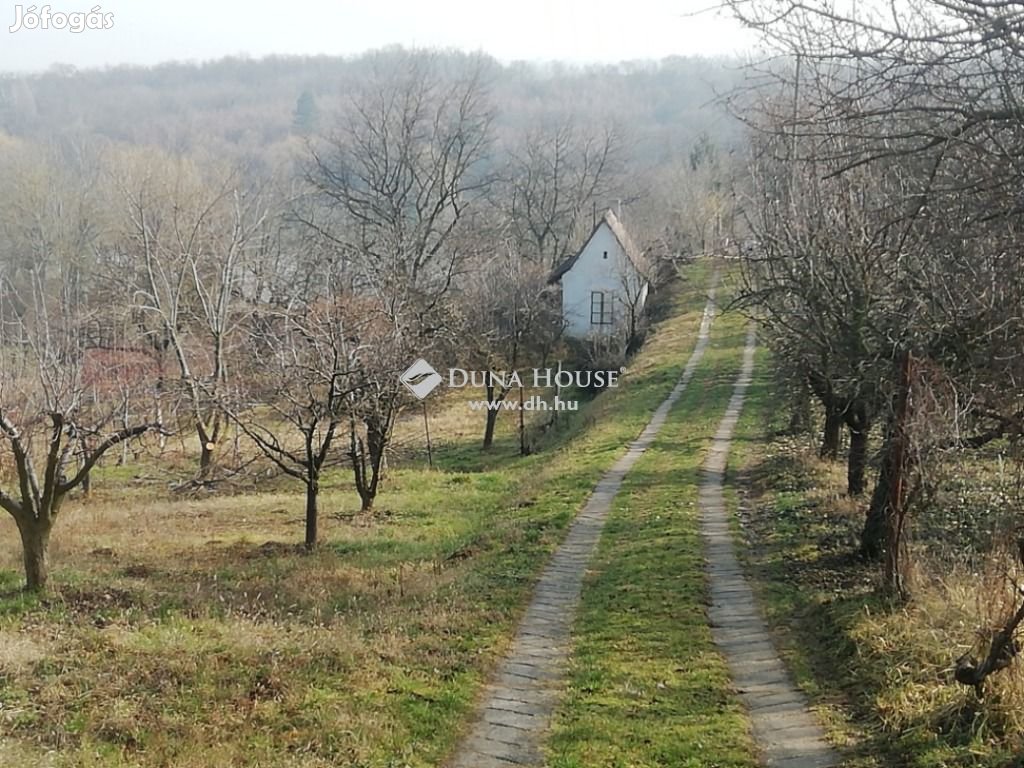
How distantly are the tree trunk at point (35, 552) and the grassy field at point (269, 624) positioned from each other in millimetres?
301

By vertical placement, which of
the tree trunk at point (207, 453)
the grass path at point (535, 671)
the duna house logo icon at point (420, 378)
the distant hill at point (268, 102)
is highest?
the distant hill at point (268, 102)

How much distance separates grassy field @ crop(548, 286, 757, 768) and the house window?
28.3m

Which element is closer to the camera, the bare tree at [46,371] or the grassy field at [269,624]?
the grassy field at [269,624]

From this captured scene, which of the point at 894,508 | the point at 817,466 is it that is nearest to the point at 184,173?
the point at 817,466

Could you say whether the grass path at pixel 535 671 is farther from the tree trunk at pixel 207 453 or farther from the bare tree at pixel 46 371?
the tree trunk at pixel 207 453

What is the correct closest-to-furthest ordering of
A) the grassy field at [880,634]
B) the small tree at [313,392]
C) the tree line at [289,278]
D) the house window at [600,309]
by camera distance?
1. the grassy field at [880,634]
2. the small tree at [313,392]
3. the tree line at [289,278]
4. the house window at [600,309]

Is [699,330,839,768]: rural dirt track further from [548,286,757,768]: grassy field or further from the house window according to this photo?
the house window

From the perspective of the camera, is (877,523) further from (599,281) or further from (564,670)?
(599,281)

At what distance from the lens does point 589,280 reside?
4634cm

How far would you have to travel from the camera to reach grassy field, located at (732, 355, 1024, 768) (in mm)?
6574

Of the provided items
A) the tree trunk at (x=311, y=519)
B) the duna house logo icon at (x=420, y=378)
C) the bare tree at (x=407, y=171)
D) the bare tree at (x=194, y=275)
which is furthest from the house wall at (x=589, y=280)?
the tree trunk at (x=311, y=519)

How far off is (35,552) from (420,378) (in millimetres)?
16474

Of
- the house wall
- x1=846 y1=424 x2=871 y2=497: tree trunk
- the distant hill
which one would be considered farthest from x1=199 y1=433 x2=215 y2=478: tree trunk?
the distant hill

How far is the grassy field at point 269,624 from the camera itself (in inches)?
270
